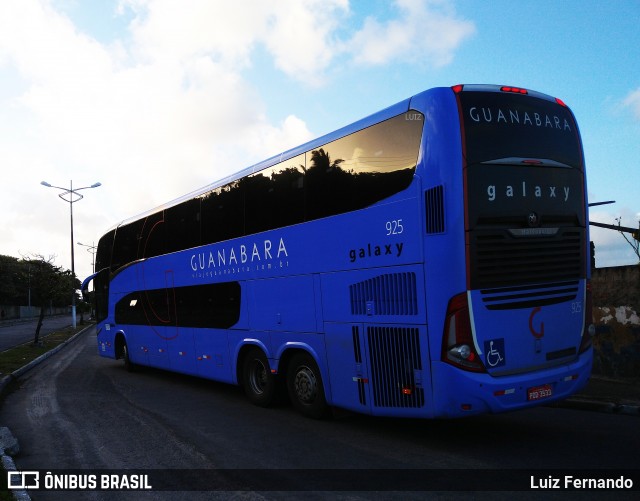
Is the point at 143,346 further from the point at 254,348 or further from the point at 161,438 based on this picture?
the point at 161,438

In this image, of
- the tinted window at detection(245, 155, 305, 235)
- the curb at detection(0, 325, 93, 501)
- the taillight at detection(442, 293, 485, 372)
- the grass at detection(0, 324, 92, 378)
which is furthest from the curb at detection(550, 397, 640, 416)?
the grass at detection(0, 324, 92, 378)

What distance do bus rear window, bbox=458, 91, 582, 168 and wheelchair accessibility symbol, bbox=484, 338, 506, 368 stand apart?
1982 mm

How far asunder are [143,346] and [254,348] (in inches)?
225

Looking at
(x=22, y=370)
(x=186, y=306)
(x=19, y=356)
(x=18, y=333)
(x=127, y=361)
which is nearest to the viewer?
(x=186, y=306)

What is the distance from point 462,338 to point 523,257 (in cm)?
123

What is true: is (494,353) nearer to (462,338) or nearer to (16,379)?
(462,338)

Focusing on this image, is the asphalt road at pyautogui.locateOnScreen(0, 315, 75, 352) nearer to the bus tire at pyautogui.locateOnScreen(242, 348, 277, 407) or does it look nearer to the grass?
the grass

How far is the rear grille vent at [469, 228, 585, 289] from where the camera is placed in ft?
19.7

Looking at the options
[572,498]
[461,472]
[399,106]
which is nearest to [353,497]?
[461,472]

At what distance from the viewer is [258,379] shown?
966 cm

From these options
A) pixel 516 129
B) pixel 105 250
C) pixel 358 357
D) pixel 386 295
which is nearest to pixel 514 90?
pixel 516 129

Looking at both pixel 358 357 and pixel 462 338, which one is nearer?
pixel 462 338

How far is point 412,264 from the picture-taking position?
6.34m

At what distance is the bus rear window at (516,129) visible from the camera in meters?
6.16
